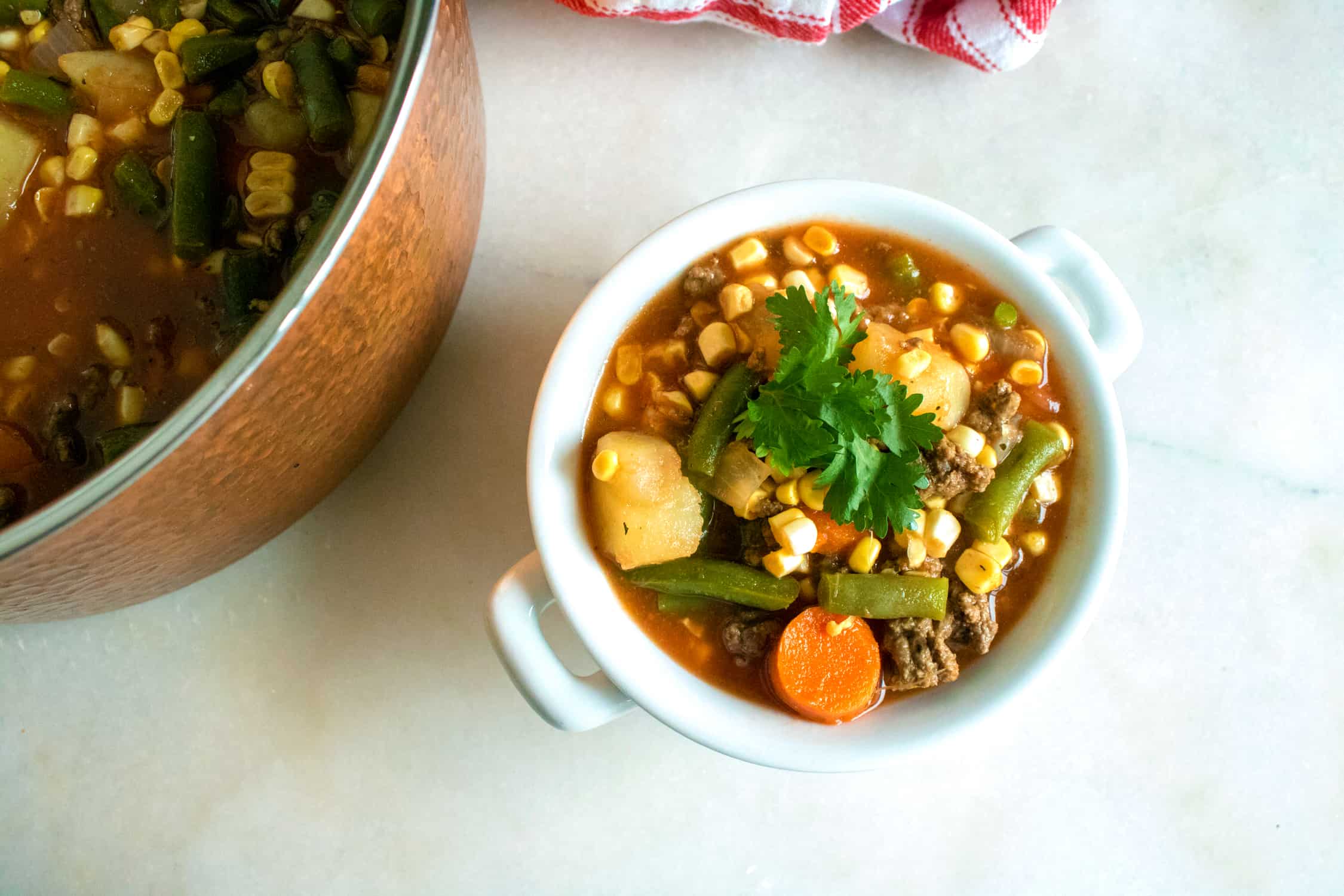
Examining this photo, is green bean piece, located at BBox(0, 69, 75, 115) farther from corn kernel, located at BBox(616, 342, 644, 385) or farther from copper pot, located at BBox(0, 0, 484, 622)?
corn kernel, located at BBox(616, 342, 644, 385)

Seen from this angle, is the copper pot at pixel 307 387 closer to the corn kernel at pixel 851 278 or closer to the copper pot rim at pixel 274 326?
the copper pot rim at pixel 274 326

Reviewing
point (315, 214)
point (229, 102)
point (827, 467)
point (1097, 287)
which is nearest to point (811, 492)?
point (827, 467)

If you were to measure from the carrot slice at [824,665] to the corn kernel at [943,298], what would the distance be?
0.54 meters

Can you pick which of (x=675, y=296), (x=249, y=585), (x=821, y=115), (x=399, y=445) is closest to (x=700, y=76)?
(x=821, y=115)

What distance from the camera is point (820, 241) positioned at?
5.42 feet

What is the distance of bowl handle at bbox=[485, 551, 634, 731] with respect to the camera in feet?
5.17

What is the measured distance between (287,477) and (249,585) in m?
0.54

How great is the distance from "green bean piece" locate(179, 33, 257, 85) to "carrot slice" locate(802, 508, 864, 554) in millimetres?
1190

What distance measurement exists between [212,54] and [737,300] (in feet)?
3.10

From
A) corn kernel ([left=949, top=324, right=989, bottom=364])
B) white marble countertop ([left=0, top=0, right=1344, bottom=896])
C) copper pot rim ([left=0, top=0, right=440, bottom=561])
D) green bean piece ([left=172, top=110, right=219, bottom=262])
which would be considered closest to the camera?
copper pot rim ([left=0, top=0, right=440, bottom=561])

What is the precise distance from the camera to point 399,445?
6.29ft

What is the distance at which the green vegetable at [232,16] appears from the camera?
63.5 inches

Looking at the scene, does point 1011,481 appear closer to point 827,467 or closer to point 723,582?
point 827,467

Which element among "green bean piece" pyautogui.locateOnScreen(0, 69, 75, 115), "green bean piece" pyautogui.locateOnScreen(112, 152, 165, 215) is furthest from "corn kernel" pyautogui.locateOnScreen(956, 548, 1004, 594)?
"green bean piece" pyautogui.locateOnScreen(0, 69, 75, 115)
